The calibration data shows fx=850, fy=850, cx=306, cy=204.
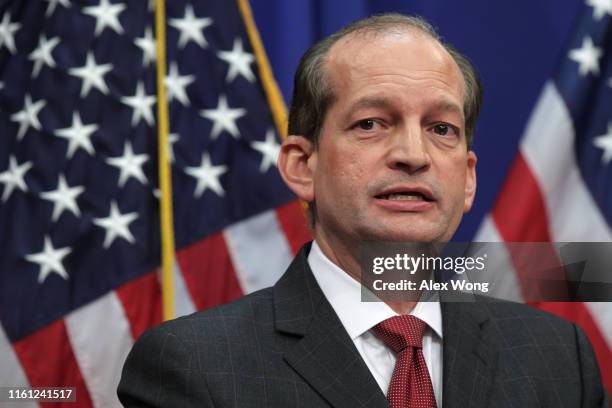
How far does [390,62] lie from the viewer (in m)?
1.77

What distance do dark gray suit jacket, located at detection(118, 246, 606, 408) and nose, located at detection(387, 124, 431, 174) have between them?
32 cm

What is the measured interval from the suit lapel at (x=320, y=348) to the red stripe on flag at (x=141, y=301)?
124 centimetres

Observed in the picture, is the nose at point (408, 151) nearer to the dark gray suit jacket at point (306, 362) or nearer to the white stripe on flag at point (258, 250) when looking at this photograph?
the dark gray suit jacket at point (306, 362)

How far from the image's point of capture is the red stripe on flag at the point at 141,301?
296 cm

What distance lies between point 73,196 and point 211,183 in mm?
479

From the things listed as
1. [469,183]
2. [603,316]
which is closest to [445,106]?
[469,183]

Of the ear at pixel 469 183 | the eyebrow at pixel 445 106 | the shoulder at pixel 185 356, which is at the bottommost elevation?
the shoulder at pixel 185 356

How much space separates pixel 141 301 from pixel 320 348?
1.47m

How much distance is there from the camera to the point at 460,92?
189 cm

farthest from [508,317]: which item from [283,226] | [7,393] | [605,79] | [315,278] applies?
[7,393]

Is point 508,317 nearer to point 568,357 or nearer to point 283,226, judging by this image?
point 568,357

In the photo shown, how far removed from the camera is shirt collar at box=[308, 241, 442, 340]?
1682 millimetres

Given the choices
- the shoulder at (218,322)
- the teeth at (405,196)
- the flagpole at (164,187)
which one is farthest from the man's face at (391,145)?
the flagpole at (164,187)

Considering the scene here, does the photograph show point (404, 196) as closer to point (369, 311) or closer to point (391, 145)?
point (391, 145)
